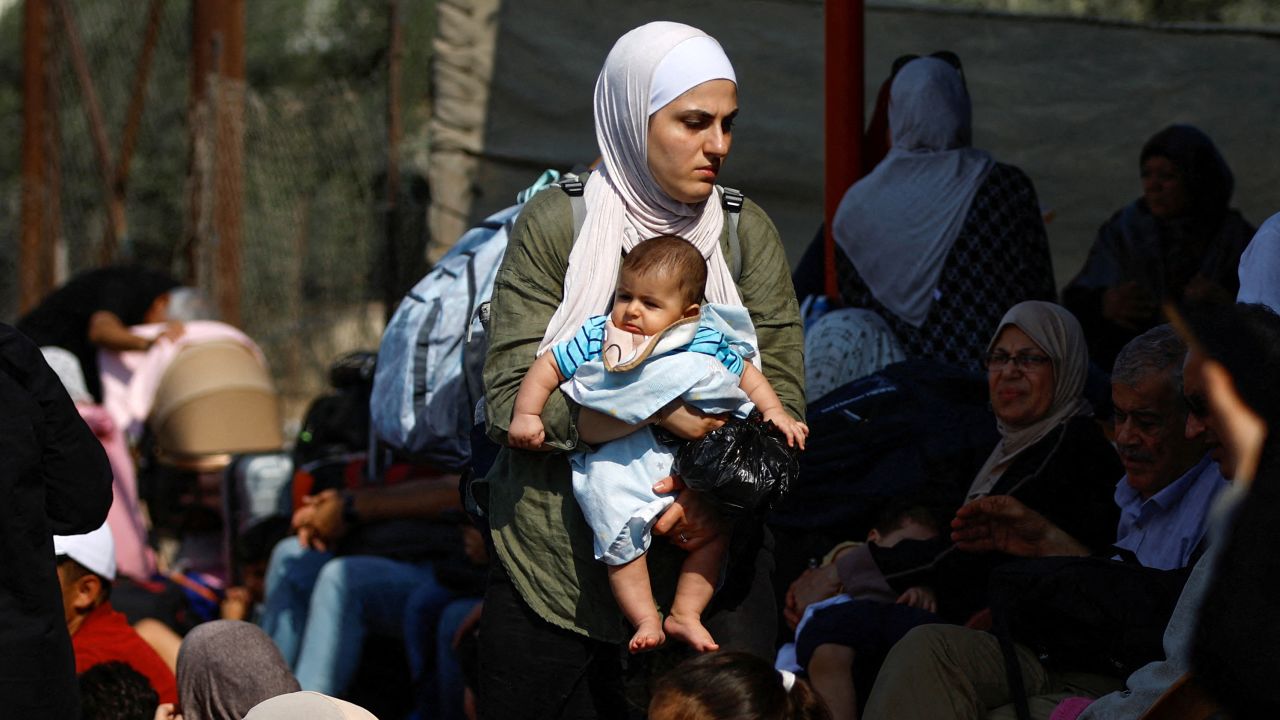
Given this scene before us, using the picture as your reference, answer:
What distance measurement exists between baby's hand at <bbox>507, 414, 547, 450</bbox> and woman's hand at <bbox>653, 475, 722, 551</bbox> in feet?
0.78

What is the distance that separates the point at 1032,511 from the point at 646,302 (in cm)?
130

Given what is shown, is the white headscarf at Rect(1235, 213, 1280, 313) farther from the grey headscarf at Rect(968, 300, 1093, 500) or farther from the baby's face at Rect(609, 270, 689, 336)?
the baby's face at Rect(609, 270, 689, 336)

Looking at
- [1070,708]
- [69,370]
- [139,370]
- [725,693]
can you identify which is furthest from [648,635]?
[139,370]

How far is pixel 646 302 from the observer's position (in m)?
2.88

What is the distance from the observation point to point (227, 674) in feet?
12.0

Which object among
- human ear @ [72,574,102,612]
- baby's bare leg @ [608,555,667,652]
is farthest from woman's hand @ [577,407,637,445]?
human ear @ [72,574,102,612]

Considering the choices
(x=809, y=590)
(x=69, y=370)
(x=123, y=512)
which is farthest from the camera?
(x=69, y=370)

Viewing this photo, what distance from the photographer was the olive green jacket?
292cm

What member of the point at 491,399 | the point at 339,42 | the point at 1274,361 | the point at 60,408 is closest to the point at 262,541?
the point at 60,408

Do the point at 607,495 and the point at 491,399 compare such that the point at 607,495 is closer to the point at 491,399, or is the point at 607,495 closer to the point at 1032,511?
the point at 491,399

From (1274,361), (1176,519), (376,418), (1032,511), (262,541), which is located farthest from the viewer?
(262,541)

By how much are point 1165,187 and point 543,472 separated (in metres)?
2.93

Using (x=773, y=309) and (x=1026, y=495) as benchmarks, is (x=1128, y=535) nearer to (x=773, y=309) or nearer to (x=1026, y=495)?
(x=1026, y=495)

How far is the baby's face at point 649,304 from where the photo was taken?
286 centimetres
